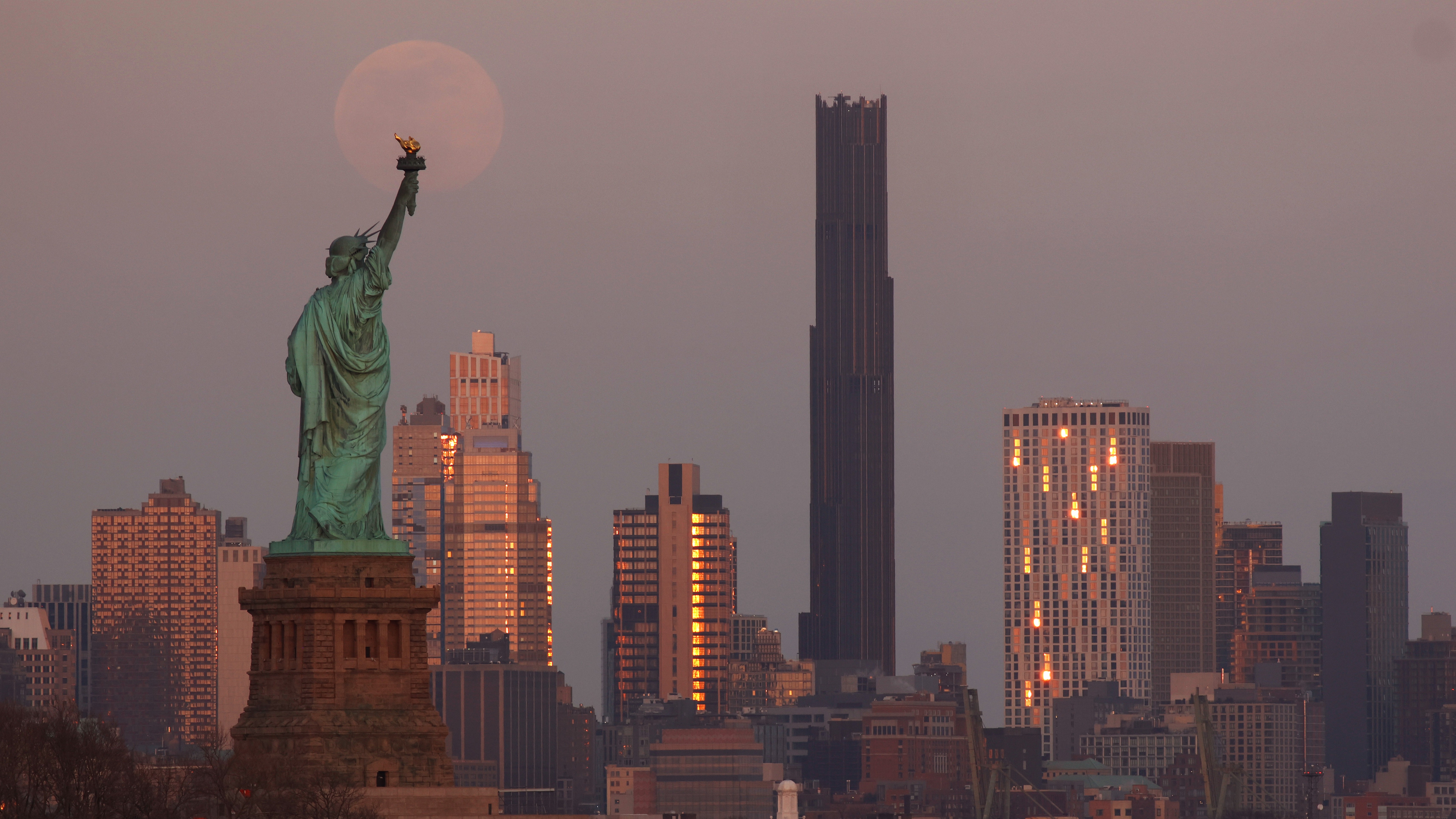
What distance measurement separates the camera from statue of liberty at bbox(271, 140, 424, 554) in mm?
74562

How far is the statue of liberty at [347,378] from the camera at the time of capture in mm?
74562

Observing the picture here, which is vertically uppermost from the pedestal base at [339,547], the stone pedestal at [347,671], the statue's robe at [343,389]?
the statue's robe at [343,389]

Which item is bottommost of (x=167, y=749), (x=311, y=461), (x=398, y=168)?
(x=167, y=749)

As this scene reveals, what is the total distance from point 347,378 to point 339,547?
14.1ft

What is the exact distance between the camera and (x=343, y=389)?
247 ft

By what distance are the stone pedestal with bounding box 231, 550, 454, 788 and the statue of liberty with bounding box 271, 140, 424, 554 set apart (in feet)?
5.75

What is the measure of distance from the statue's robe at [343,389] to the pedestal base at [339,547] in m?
0.82

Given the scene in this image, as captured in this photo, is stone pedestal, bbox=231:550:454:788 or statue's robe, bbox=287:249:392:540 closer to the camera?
stone pedestal, bbox=231:550:454:788

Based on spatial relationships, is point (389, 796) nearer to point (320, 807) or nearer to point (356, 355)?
point (320, 807)

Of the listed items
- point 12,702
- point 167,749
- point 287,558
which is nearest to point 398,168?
point 287,558

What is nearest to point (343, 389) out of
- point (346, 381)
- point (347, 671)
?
point (346, 381)

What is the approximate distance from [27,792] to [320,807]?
1005 cm

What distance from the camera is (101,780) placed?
240 feet

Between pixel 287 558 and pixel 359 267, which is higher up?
pixel 359 267
